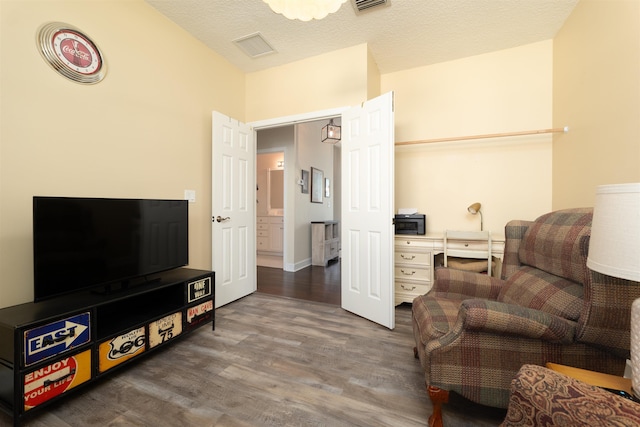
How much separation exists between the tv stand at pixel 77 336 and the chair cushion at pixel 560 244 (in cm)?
244

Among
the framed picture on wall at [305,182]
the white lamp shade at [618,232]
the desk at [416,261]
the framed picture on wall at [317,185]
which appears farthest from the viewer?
the framed picture on wall at [317,185]

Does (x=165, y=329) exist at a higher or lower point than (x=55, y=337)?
lower

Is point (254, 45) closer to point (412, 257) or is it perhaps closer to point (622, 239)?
point (412, 257)

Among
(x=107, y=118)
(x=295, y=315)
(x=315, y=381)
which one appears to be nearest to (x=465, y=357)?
(x=315, y=381)

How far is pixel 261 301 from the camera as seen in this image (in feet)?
10.00

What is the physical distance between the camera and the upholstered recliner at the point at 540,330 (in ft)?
3.50

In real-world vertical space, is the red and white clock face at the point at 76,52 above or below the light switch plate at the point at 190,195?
above

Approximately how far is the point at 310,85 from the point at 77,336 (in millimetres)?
2916

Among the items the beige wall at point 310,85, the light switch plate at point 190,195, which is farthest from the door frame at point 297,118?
the light switch plate at point 190,195

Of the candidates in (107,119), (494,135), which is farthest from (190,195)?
(494,135)

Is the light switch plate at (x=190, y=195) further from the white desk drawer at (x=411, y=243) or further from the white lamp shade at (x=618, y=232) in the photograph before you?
the white lamp shade at (x=618, y=232)

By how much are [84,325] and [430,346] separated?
1.85 m

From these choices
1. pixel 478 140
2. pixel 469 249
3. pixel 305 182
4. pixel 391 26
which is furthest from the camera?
pixel 305 182

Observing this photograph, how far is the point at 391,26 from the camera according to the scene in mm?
2490
